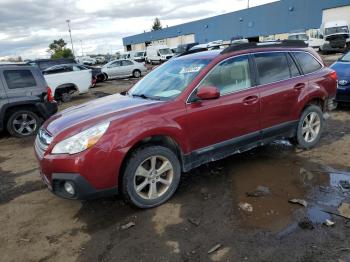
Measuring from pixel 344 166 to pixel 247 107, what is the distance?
172 cm

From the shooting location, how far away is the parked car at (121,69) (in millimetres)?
25048

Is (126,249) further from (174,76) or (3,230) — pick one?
(174,76)

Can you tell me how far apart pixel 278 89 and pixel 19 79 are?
6.29m

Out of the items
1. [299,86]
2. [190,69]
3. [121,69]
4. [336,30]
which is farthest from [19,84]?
[336,30]

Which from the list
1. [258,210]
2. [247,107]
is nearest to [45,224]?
[258,210]

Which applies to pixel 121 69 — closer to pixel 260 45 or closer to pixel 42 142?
pixel 260 45

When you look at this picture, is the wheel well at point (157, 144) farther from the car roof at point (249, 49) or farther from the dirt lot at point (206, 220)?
the car roof at point (249, 49)

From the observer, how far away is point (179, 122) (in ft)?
14.5

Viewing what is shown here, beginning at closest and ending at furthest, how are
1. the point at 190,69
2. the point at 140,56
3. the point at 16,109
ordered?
the point at 190,69, the point at 16,109, the point at 140,56

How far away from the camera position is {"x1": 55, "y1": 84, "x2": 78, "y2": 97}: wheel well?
50.3 feet

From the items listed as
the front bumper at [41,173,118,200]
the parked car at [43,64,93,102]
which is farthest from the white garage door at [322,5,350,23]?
the front bumper at [41,173,118,200]

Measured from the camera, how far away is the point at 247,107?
5.04m

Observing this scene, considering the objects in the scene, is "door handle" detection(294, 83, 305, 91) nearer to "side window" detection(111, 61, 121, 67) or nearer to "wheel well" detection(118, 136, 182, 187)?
"wheel well" detection(118, 136, 182, 187)

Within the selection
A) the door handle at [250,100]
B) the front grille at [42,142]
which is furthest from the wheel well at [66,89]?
the door handle at [250,100]
